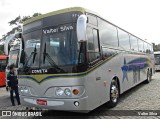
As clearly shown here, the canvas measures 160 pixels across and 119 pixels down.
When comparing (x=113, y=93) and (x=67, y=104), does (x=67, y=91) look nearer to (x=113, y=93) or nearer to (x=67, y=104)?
(x=67, y=104)

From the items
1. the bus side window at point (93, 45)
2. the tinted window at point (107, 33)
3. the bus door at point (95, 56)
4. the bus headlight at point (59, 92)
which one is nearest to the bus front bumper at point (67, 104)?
the bus headlight at point (59, 92)

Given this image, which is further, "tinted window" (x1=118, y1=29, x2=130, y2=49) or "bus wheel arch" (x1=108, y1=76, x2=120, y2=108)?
"tinted window" (x1=118, y1=29, x2=130, y2=49)

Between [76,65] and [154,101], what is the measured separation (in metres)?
4.36

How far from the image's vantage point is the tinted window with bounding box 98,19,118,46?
20.7ft

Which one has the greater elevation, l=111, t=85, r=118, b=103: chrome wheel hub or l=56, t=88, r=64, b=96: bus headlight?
l=56, t=88, r=64, b=96: bus headlight

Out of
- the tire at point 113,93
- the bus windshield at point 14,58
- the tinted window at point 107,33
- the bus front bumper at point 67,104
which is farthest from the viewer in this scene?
the bus windshield at point 14,58

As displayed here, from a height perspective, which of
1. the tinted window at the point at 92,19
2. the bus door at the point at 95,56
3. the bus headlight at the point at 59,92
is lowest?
the bus headlight at the point at 59,92

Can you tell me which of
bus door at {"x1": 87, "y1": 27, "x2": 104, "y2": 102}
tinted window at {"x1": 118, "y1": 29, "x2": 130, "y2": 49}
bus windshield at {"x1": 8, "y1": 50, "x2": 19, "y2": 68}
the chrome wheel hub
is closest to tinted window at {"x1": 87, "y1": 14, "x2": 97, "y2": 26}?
bus door at {"x1": 87, "y1": 27, "x2": 104, "y2": 102}

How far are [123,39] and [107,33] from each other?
217 centimetres

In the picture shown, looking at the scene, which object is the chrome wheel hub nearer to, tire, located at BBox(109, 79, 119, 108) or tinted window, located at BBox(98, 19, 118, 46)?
tire, located at BBox(109, 79, 119, 108)

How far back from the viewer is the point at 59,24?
527 cm

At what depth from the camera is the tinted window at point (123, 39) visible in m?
8.27

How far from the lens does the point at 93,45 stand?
5.52m

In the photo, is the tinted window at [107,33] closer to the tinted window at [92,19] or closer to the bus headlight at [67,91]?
the tinted window at [92,19]
